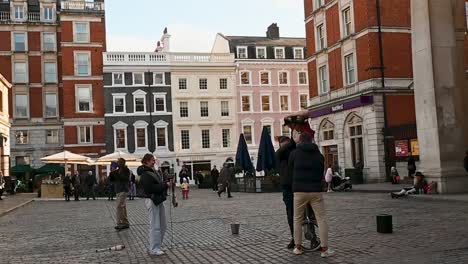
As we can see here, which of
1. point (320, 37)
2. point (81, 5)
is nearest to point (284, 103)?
point (320, 37)

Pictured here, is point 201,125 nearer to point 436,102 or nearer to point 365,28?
point 365,28

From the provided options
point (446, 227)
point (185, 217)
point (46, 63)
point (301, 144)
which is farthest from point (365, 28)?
point (46, 63)

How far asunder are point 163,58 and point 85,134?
1106 centimetres

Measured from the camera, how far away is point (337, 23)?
128 ft

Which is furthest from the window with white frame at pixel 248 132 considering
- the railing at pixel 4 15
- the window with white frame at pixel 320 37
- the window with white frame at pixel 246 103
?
the railing at pixel 4 15

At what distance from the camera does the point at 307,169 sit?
28.1 ft

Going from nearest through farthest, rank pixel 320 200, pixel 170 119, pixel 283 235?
1. pixel 320 200
2. pixel 283 235
3. pixel 170 119

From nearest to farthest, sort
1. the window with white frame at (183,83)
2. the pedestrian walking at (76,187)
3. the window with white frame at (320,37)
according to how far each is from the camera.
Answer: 1. the pedestrian walking at (76,187)
2. the window with white frame at (320,37)
3. the window with white frame at (183,83)

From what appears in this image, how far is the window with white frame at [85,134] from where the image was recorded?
187 feet

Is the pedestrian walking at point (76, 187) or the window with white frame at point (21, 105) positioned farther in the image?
the window with white frame at point (21, 105)

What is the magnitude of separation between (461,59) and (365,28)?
14.1 m

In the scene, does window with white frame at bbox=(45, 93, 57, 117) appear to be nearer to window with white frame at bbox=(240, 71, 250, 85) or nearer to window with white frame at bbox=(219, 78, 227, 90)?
window with white frame at bbox=(219, 78, 227, 90)

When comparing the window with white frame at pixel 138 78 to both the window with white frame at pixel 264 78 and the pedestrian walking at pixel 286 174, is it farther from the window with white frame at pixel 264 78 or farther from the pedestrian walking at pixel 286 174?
the pedestrian walking at pixel 286 174

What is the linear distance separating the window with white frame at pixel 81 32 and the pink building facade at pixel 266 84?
15.3m
